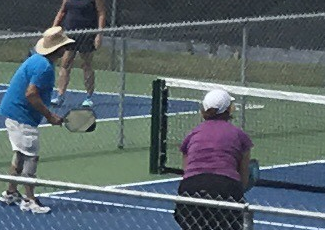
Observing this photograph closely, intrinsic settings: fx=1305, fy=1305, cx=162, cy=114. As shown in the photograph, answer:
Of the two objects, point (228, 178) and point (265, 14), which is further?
point (265, 14)


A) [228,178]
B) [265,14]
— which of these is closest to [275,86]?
[265,14]

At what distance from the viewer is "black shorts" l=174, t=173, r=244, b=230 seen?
8.09m

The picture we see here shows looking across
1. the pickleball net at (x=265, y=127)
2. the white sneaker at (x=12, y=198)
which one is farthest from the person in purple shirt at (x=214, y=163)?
the pickleball net at (x=265, y=127)

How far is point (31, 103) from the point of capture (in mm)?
10859

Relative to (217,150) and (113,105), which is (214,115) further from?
(113,105)

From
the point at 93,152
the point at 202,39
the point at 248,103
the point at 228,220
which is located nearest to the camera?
the point at 228,220

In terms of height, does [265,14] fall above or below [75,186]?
above

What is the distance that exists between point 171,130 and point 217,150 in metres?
5.43

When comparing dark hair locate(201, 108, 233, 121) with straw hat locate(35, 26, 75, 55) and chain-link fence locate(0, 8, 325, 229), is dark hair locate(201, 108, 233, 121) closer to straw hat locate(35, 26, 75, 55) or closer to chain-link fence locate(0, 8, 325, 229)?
straw hat locate(35, 26, 75, 55)

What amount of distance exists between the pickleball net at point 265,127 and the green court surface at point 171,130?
0.01m

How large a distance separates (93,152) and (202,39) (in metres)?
6.11

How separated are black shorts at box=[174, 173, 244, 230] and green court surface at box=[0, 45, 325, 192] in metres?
4.48

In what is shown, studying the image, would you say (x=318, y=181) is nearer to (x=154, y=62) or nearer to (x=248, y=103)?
(x=248, y=103)

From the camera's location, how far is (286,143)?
1471 cm
